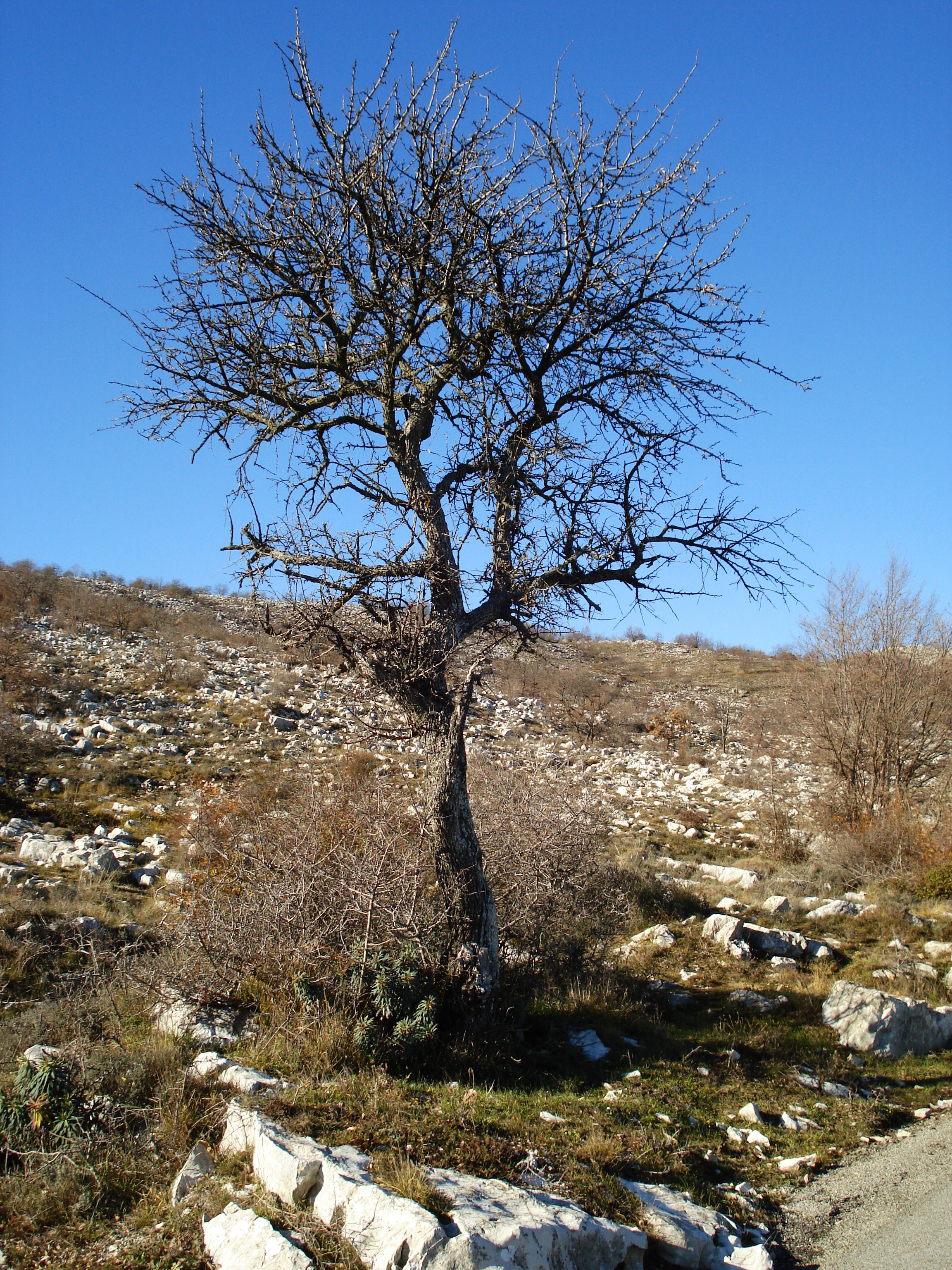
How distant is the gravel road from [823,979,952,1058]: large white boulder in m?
1.76

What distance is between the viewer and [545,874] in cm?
805

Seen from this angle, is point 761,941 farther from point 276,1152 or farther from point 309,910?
point 276,1152

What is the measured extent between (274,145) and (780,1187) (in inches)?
309

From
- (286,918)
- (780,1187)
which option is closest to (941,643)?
(780,1187)

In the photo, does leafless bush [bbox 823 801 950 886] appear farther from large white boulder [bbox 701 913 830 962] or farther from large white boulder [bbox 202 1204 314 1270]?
large white boulder [bbox 202 1204 314 1270]

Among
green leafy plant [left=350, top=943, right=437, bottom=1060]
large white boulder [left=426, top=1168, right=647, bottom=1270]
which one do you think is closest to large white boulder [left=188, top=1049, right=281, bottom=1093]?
green leafy plant [left=350, top=943, right=437, bottom=1060]

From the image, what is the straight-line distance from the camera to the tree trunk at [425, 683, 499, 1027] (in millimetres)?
5660

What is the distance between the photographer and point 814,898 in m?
11.9

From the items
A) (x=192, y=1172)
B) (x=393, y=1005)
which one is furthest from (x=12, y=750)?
(x=192, y=1172)

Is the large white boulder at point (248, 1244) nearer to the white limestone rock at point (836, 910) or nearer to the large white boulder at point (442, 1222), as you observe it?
the large white boulder at point (442, 1222)

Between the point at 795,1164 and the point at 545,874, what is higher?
the point at 545,874

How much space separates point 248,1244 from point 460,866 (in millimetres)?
2815

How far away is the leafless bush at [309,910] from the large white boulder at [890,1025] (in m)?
4.17

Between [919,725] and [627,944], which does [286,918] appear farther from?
[919,725]
